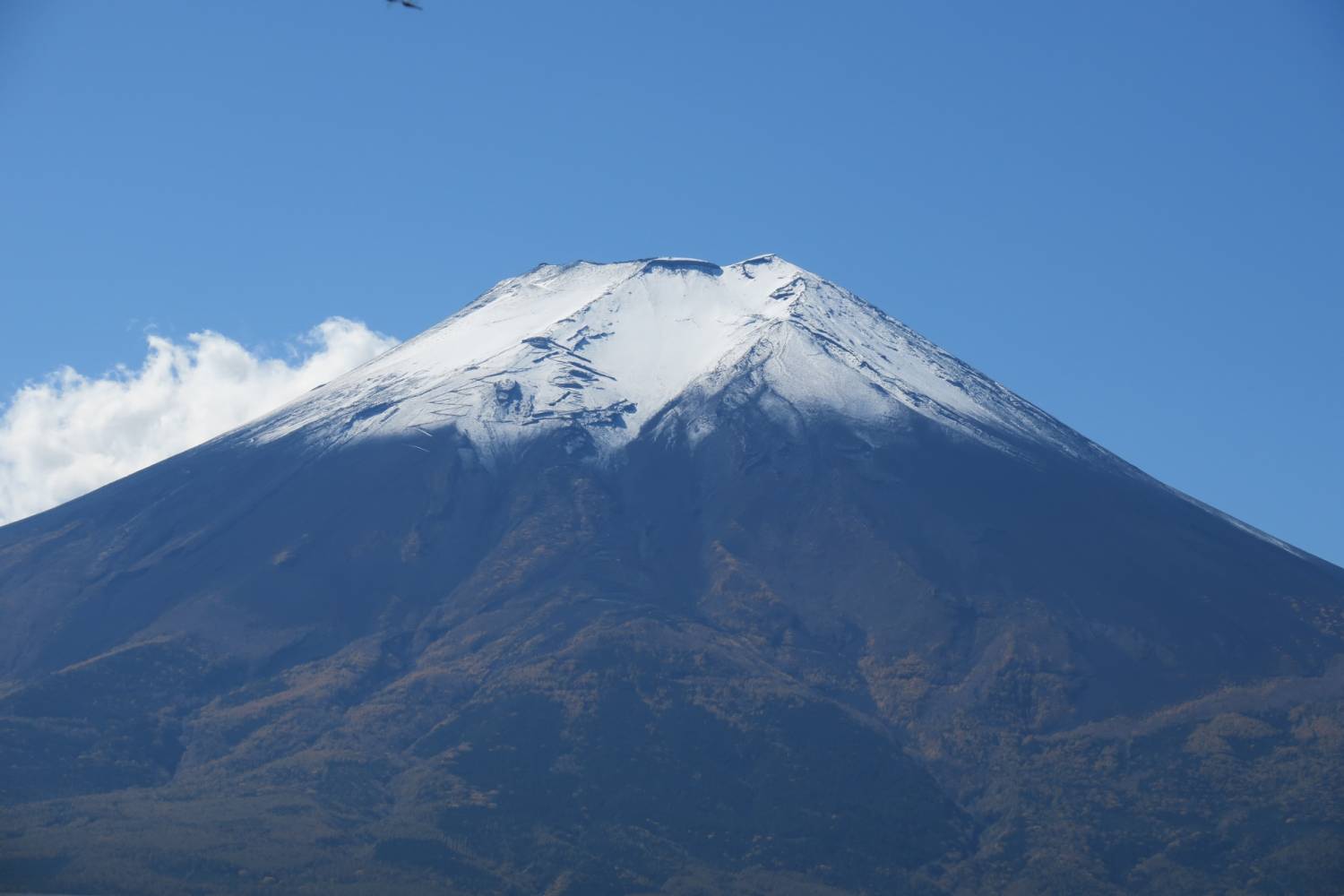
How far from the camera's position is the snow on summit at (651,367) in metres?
151

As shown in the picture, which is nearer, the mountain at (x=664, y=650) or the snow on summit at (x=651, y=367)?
the mountain at (x=664, y=650)

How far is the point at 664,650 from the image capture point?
384ft

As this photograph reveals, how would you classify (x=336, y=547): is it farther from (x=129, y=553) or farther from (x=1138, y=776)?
(x=1138, y=776)

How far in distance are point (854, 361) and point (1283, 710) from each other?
188 ft

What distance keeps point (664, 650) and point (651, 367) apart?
160 feet

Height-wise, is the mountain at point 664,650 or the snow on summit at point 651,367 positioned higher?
the snow on summit at point 651,367

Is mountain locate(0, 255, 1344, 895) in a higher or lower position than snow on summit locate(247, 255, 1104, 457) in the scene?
lower

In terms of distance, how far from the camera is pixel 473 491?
140 m

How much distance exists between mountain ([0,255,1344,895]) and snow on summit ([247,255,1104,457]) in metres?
0.61

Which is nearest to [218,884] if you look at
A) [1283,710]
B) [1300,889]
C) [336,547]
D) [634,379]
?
[336,547]

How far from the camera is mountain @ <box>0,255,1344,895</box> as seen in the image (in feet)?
323

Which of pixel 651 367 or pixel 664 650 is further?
pixel 651 367

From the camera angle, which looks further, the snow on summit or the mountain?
the snow on summit

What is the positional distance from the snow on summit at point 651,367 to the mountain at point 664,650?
61 centimetres
